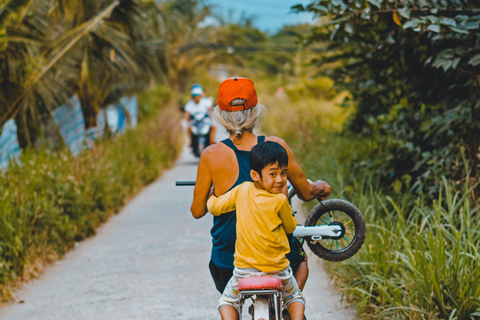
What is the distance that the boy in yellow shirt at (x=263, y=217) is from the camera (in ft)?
8.08

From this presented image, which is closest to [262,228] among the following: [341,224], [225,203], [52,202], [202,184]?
[225,203]

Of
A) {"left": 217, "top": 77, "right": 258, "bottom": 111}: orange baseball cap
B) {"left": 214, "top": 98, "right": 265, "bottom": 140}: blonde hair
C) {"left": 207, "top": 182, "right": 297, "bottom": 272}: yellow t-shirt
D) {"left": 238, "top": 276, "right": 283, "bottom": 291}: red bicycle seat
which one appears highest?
{"left": 217, "top": 77, "right": 258, "bottom": 111}: orange baseball cap

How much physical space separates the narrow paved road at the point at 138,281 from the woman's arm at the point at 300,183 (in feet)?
5.68

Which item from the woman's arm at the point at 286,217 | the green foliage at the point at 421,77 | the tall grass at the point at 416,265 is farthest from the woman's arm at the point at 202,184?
the green foliage at the point at 421,77

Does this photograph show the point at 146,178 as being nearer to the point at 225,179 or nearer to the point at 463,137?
the point at 463,137

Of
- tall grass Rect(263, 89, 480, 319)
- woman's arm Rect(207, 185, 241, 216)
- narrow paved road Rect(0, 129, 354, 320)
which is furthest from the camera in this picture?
narrow paved road Rect(0, 129, 354, 320)

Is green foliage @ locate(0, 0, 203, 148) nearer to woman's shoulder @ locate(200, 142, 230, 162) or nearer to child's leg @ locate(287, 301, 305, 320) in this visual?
woman's shoulder @ locate(200, 142, 230, 162)

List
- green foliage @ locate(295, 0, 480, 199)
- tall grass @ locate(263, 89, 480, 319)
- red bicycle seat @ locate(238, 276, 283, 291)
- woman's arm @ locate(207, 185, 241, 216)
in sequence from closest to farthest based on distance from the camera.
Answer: red bicycle seat @ locate(238, 276, 283, 291)
woman's arm @ locate(207, 185, 241, 216)
tall grass @ locate(263, 89, 480, 319)
green foliage @ locate(295, 0, 480, 199)

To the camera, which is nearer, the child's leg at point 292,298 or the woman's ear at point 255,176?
the woman's ear at point 255,176

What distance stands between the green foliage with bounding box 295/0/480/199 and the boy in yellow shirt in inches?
102

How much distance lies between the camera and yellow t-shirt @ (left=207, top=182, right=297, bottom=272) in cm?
250

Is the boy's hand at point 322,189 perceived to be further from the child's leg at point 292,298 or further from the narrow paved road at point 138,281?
the narrow paved road at point 138,281

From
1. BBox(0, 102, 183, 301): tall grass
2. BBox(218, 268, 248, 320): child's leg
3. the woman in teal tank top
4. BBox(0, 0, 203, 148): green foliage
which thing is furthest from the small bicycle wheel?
BBox(0, 0, 203, 148): green foliage

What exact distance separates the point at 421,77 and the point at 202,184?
383cm
